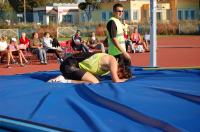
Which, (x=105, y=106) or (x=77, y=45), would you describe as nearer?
(x=105, y=106)

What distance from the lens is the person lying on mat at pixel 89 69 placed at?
557 centimetres

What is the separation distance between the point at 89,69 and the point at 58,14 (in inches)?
2429

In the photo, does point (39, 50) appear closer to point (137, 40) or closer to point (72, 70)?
point (137, 40)

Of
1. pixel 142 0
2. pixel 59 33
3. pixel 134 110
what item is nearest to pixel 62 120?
pixel 134 110

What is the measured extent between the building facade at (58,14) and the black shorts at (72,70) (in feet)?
198

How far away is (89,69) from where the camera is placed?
5.75m

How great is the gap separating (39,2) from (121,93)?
235 feet

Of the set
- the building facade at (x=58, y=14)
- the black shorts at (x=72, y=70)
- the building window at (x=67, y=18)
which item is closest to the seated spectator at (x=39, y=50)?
the black shorts at (x=72, y=70)

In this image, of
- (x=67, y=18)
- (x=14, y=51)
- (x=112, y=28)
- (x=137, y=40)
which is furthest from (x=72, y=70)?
(x=67, y=18)

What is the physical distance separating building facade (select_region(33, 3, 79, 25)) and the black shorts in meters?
60.4

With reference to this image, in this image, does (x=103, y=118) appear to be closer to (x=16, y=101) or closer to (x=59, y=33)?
(x=16, y=101)

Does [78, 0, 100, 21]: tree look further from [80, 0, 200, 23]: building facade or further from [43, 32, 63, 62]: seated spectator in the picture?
[43, 32, 63, 62]: seated spectator

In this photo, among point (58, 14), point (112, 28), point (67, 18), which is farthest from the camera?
point (67, 18)

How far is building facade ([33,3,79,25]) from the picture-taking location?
6688cm
